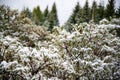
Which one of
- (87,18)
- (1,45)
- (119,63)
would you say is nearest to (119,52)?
(119,63)

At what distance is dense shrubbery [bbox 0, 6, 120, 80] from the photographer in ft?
31.7

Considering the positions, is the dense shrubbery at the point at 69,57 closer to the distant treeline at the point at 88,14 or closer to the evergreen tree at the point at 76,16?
the distant treeline at the point at 88,14

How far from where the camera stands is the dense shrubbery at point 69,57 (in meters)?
9.66

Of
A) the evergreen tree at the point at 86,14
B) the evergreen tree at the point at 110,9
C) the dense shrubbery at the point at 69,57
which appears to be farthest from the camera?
the evergreen tree at the point at 86,14

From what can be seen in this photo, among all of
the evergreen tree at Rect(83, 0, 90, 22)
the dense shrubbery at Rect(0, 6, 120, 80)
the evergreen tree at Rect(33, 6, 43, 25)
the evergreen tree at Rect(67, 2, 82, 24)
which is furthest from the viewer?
the evergreen tree at Rect(33, 6, 43, 25)

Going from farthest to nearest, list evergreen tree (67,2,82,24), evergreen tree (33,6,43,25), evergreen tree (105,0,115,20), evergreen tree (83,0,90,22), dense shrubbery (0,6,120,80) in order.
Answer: evergreen tree (33,6,43,25) < evergreen tree (67,2,82,24) < evergreen tree (83,0,90,22) < evergreen tree (105,0,115,20) < dense shrubbery (0,6,120,80)

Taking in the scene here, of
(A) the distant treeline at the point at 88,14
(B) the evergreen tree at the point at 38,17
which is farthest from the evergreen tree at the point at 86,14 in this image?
(B) the evergreen tree at the point at 38,17

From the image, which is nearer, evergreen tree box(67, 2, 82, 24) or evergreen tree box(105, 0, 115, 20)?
evergreen tree box(105, 0, 115, 20)

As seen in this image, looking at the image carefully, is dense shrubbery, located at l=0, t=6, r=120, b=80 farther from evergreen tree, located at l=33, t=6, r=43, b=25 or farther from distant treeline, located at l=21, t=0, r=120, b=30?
evergreen tree, located at l=33, t=6, r=43, b=25

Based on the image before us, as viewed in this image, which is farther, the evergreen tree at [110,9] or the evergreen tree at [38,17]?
the evergreen tree at [38,17]

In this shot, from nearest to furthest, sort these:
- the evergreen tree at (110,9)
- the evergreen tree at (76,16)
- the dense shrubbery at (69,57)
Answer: the dense shrubbery at (69,57) < the evergreen tree at (110,9) < the evergreen tree at (76,16)

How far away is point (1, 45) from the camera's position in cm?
974

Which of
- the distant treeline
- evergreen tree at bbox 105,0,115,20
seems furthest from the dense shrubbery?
evergreen tree at bbox 105,0,115,20

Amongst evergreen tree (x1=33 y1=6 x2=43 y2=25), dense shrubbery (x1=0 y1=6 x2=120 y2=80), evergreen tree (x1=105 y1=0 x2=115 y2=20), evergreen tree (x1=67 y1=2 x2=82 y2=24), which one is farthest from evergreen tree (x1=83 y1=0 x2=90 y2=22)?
dense shrubbery (x1=0 y1=6 x2=120 y2=80)
